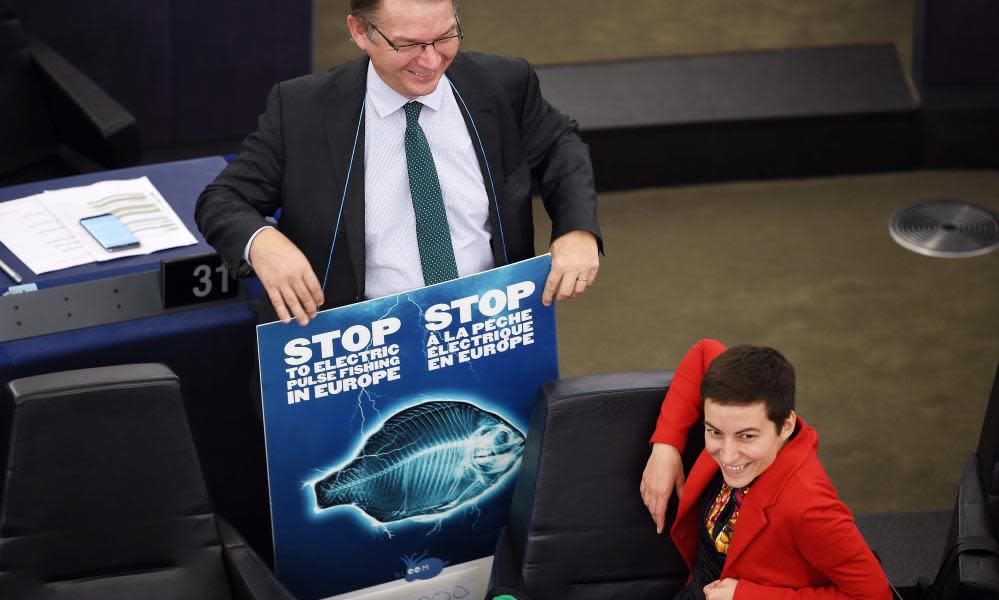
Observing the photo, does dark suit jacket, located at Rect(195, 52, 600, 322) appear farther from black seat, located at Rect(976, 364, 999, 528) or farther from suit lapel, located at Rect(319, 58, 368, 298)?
black seat, located at Rect(976, 364, 999, 528)

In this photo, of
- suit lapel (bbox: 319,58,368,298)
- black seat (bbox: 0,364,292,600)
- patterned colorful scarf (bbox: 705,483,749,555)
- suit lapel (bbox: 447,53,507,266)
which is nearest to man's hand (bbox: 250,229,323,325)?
suit lapel (bbox: 319,58,368,298)

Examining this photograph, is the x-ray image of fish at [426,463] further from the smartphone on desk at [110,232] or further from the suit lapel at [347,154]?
the smartphone on desk at [110,232]

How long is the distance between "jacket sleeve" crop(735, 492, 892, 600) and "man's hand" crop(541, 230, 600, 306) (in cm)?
60

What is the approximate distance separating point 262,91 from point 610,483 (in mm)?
Answer: 2836

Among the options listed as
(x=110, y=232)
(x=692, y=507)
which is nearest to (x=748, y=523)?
(x=692, y=507)

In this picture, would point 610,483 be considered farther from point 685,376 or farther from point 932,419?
point 932,419

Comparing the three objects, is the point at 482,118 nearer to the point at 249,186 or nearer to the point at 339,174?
the point at 339,174

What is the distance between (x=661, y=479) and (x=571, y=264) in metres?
0.44

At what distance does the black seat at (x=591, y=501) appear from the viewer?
260cm

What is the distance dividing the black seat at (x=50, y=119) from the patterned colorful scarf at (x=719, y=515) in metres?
2.53

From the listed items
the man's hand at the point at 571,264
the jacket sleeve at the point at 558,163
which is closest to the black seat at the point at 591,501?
the man's hand at the point at 571,264

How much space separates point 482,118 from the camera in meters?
2.60

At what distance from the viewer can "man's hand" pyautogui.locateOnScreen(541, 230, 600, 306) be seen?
2561mm

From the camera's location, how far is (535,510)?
264 cm
